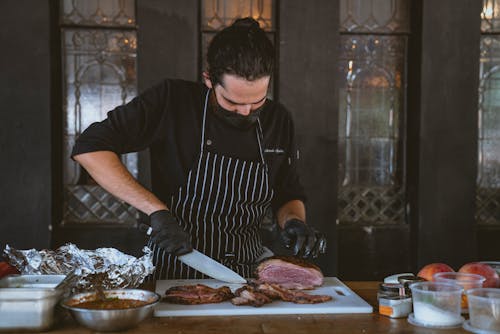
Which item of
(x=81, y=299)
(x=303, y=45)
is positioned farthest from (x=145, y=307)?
(x=303, y=45)

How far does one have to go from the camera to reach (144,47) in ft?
16.6

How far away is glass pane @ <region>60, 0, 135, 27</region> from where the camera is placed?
16.7ft

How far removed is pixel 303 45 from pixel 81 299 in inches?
137

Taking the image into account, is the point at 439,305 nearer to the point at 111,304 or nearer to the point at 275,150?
the point at 111,304

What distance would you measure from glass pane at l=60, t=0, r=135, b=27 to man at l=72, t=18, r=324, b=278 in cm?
202

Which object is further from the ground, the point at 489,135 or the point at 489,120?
the point at 489,120

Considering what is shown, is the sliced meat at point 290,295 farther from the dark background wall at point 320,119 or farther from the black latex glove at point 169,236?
the dark background wall at point 320,119

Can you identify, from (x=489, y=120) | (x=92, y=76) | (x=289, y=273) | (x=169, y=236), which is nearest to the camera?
(x=169, y=236)

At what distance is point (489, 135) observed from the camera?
5.54 metres

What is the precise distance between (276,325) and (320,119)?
10.5ft

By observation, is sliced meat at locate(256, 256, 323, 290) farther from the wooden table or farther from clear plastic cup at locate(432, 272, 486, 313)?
clear plastic cup at locate(432, 272, 486, 313)

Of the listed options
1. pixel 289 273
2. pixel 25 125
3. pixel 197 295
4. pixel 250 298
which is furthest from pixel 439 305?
pixel 25 125

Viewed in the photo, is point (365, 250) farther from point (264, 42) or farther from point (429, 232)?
point (264, 42)

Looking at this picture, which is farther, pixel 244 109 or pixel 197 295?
pixel 244 109
